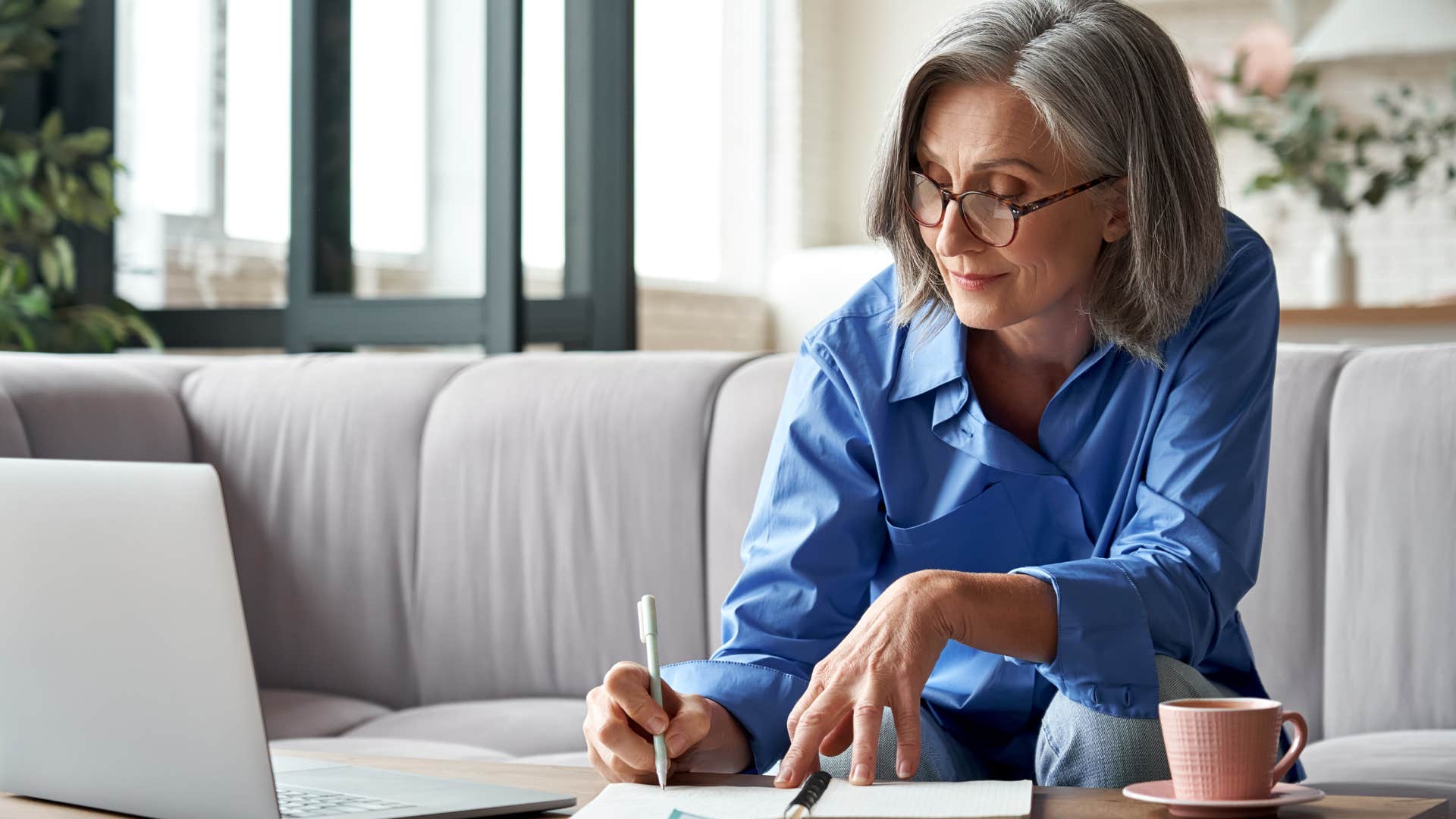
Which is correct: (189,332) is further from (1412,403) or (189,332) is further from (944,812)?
(944,812)

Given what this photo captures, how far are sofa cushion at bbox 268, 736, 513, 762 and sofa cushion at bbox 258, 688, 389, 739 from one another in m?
0.09

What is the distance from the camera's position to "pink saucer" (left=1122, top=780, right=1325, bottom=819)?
2.96 ft

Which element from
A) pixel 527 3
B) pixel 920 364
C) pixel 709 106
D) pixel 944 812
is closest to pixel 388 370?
pixel 527 3

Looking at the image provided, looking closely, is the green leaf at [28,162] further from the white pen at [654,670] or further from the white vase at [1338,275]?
the white vase at [1338,275]

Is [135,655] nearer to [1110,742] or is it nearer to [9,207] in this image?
[1110,742]

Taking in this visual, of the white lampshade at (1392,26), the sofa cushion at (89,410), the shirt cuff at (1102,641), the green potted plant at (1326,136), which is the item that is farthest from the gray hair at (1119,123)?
the white lampshade at (1392,26)

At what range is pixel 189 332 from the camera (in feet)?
11.2

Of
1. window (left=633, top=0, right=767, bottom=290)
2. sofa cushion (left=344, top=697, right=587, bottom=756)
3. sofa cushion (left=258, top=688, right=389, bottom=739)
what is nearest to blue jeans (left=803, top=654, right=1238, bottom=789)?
sofa cushion (left=344, top=697, right=587, bottom=756)

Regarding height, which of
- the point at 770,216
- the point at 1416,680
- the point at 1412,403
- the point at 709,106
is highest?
the point at 709,106

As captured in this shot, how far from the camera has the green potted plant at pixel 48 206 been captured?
3.20 metres

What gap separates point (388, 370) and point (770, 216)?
15.0 ft

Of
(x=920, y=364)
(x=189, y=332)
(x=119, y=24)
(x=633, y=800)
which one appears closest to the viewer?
(x=633, y=800)

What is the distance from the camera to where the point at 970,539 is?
1.39m

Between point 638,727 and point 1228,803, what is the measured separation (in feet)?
1.36
